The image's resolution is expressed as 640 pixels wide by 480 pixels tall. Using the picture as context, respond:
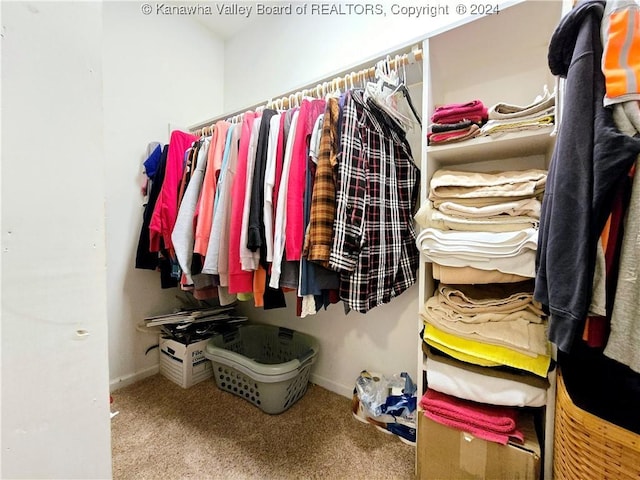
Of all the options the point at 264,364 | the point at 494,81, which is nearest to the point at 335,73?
the point at 494,81

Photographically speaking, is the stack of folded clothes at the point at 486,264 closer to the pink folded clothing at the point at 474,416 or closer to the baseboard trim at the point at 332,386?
the pink folded clothing at the point at 474,416

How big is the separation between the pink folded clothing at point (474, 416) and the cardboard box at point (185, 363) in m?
1.22

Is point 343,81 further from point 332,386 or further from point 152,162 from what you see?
point 332,386

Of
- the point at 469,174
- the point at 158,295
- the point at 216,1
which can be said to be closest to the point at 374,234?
the point at 469,174

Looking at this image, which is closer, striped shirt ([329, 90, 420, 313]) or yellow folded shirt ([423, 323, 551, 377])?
yellow folded shirt ([423, 323, 551, 377])

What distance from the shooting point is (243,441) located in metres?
1.11

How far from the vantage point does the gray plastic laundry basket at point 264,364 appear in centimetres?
124

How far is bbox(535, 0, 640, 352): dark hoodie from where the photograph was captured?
0.49m

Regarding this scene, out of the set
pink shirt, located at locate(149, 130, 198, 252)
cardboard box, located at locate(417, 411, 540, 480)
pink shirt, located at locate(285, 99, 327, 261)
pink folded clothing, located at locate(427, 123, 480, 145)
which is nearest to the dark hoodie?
pink folded clothing, located at locate(427, 123, 480, 145)

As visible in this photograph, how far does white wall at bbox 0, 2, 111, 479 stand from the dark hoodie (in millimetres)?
849

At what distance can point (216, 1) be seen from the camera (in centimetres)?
170

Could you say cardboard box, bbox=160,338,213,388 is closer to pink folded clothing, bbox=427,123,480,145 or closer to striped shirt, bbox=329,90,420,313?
striped shirt, bbox=329,90,420,313

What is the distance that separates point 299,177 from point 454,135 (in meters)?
0.54

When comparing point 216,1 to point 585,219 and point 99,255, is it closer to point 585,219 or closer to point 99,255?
point 99,255
